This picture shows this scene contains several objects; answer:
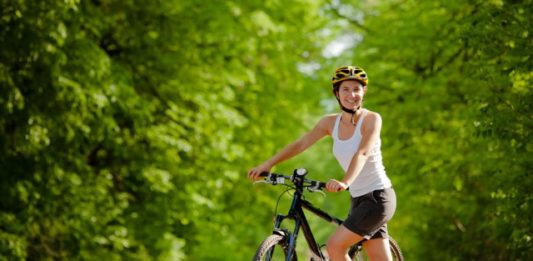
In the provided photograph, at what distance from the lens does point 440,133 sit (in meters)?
19.0

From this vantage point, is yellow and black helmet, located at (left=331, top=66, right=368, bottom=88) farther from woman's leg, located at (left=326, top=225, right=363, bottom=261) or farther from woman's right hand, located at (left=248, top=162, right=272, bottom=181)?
woman's leg, located at (left=326, top=225, right=363, bottom=261)

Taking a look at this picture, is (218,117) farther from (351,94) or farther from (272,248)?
(272,248)

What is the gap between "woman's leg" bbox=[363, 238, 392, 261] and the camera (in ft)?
23.9

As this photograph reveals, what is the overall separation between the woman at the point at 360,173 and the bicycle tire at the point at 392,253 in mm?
416

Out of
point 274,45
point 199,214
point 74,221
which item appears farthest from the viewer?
point 274,45

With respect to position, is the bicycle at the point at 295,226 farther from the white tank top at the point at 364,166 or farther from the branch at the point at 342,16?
the branch at the point at 342,16

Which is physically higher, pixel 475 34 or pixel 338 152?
pixel 475 34

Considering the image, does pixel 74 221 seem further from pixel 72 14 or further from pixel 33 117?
pixel 72 14

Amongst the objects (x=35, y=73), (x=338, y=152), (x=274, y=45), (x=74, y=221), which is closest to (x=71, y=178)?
(x=74, y=221)

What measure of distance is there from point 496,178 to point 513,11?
6.60 ft

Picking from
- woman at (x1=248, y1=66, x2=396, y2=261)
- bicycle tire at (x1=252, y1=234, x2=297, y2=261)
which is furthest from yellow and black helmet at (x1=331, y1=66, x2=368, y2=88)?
bicycle tire at (x1=252, y1=234, x2=297, y2=261)

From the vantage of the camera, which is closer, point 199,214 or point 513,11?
point 513,11

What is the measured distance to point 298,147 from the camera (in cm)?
746

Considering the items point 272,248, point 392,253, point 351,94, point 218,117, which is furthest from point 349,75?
point 218,117
